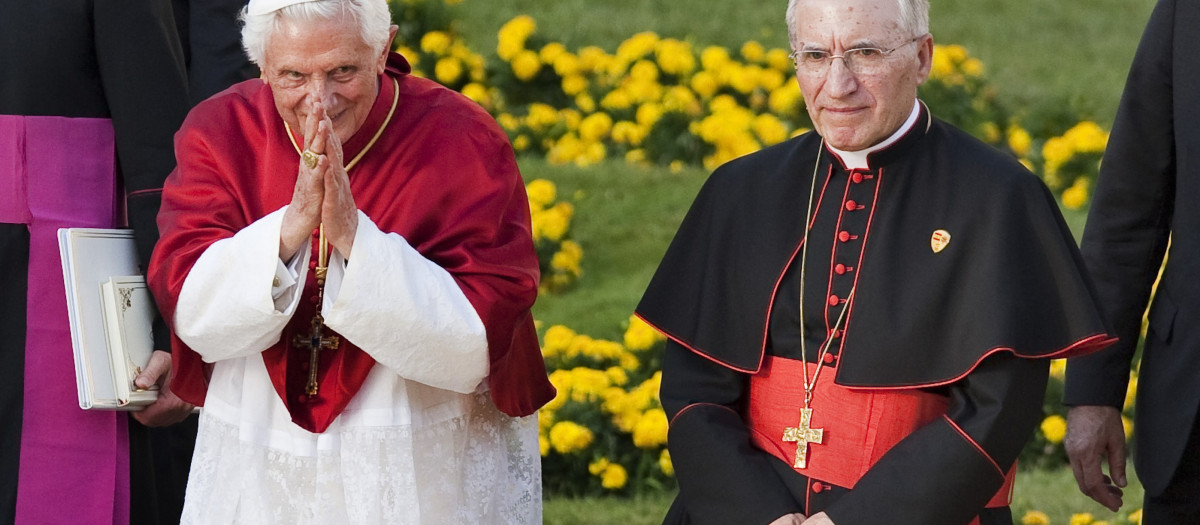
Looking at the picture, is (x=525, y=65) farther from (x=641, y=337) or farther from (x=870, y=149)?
(x=870, y=149)

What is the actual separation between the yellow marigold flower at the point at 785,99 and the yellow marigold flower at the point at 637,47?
0.63 metres

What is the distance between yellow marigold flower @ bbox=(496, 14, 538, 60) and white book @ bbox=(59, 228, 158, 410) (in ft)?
13.8

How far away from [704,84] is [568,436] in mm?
2381

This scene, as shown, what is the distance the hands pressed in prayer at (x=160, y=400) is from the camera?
3.88 m

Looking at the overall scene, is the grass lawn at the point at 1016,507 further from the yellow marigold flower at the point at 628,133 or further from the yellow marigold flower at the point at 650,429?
the yellow marigold flower at the point at 628,133

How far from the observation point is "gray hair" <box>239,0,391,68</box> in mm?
3260

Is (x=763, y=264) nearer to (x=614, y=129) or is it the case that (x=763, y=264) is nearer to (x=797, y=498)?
(x=797, y=498)

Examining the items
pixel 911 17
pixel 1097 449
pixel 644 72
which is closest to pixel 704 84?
pixel 644 72

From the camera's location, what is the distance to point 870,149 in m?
3.54

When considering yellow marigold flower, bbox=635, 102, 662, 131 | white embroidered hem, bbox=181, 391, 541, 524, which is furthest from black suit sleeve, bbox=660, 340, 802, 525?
yellow marigold flower, bbox=635, 102, 662, 131

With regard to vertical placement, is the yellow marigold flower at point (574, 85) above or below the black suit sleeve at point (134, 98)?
below

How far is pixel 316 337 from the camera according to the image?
137 inches

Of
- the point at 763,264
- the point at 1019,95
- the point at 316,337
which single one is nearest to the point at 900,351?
the point at 763,264

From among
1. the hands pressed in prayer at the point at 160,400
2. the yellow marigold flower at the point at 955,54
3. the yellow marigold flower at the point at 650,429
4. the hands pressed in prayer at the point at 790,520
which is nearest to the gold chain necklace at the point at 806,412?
the hands pressed in prayer at the point at 790,520
